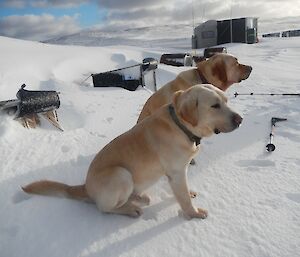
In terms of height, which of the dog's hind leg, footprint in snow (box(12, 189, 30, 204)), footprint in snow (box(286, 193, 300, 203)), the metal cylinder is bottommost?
footprint in snow (box(286, 193, 300, 203))

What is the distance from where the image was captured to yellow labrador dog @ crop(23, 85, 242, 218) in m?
2.47

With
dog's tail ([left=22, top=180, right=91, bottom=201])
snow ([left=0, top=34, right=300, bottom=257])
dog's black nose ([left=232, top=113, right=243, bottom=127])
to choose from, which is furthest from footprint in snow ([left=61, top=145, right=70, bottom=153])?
dog's black nose ([left=232, top=113, right=243, bottom=127])

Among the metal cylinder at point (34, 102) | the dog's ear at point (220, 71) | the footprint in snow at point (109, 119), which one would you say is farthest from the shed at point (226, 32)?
the metal cylinder at point (34, 102)

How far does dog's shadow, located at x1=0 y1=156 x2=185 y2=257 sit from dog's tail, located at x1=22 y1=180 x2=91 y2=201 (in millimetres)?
81

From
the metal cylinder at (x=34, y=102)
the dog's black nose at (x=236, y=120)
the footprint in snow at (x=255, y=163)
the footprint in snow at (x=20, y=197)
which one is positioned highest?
the dog's black nose at (x=236, y=120)

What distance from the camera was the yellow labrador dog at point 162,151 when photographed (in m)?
2.47

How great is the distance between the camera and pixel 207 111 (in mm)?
2469

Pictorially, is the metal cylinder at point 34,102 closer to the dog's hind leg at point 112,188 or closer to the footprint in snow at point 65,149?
the footprint in snow at point 65,149

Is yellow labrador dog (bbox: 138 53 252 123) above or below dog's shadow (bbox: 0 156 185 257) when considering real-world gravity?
above

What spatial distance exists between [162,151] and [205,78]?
167 centimetres

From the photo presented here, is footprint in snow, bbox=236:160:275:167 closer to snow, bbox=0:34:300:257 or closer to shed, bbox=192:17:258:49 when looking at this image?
snow, bbox=0:34:300:257

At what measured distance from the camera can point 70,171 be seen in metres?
3.52

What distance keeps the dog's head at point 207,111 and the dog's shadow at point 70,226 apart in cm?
84

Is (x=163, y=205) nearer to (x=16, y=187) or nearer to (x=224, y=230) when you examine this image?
(x=224, y=230)
